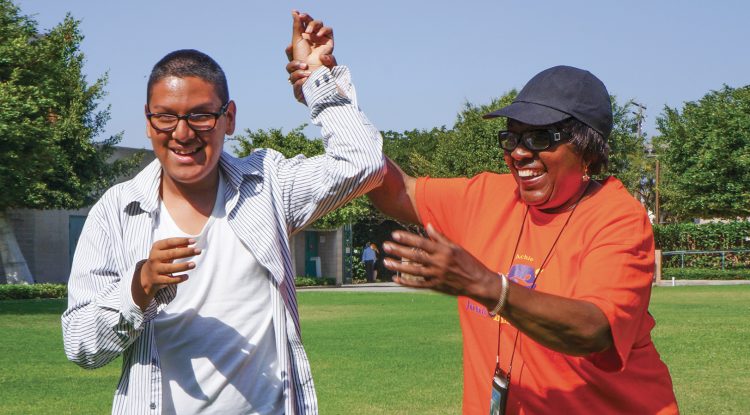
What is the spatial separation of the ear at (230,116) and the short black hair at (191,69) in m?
0.04

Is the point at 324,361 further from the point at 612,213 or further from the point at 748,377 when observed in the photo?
the point at 612,213

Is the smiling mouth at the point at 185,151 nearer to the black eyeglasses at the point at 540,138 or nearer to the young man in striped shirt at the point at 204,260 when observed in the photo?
the young man in striped shirt at the point at 204,260

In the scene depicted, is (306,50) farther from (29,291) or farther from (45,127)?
(29,291)

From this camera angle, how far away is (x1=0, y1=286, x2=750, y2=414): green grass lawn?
10180 millimetres

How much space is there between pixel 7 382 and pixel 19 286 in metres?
18.5

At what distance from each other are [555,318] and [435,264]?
0.49m

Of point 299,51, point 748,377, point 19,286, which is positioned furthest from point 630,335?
point 19,286

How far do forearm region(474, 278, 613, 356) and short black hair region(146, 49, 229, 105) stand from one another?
3.78 feet

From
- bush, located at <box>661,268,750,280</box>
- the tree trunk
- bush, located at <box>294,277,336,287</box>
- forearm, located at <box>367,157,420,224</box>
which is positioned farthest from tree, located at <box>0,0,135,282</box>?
bush, located at <box>661,268,750,280</box>

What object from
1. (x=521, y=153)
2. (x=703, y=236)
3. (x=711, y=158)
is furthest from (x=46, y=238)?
(x=521, y=153)

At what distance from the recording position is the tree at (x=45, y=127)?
78.5 feet

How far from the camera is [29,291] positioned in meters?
29.2

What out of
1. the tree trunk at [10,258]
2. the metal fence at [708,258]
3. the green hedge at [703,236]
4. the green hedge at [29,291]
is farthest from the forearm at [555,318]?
the green hedge at [703,236]

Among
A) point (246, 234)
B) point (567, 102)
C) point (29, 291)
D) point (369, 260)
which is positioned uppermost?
point (567, 102)
